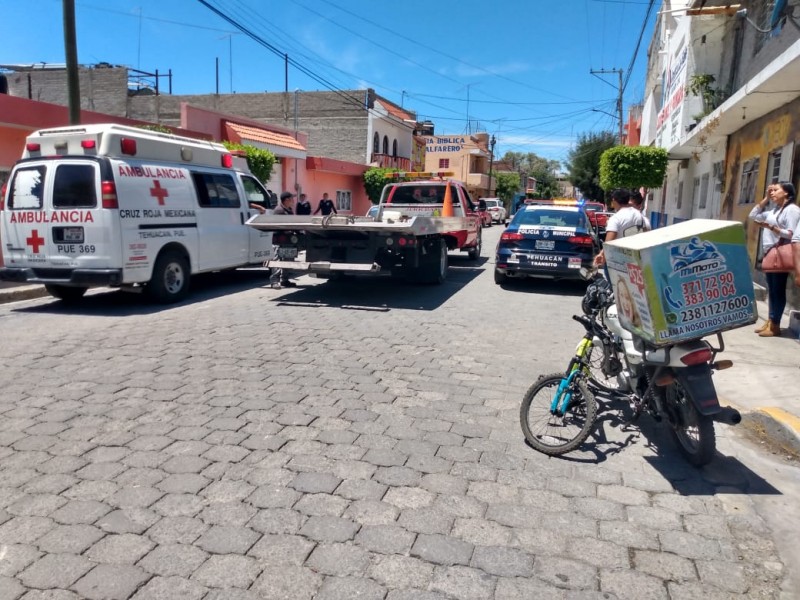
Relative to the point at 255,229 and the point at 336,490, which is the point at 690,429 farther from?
the point at 255,229

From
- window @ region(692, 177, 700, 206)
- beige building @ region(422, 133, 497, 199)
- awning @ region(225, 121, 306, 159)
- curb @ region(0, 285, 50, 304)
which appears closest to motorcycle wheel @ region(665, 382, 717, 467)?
curb @ region(0, 285, 50, 304)

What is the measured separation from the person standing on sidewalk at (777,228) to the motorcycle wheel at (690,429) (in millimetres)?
3946

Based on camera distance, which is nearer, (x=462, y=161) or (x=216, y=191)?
(x=216, y=191)

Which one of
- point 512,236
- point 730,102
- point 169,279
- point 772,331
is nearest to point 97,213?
point 169,279

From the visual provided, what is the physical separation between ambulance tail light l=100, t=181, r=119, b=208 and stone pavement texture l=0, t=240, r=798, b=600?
2.28m

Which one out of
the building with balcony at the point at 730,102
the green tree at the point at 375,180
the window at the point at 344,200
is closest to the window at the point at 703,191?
the building with balcony at the point at 730,102

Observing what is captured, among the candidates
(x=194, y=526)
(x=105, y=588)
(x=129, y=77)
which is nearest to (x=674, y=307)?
(x=194, y=526)

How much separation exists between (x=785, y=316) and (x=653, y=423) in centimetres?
477

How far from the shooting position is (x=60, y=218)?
7969 millimetres

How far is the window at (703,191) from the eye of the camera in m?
16.2

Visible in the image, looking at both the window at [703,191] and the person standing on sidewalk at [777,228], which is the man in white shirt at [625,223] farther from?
the window at [703,191]

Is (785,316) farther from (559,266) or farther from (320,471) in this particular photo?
(320,471)

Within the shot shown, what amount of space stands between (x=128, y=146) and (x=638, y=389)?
722 centimetres

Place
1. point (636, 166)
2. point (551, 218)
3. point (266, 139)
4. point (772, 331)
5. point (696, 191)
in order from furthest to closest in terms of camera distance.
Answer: point (266, 139) < point (636, 166) < point (696, 191) < point (551, 218) < point (772, 331)
